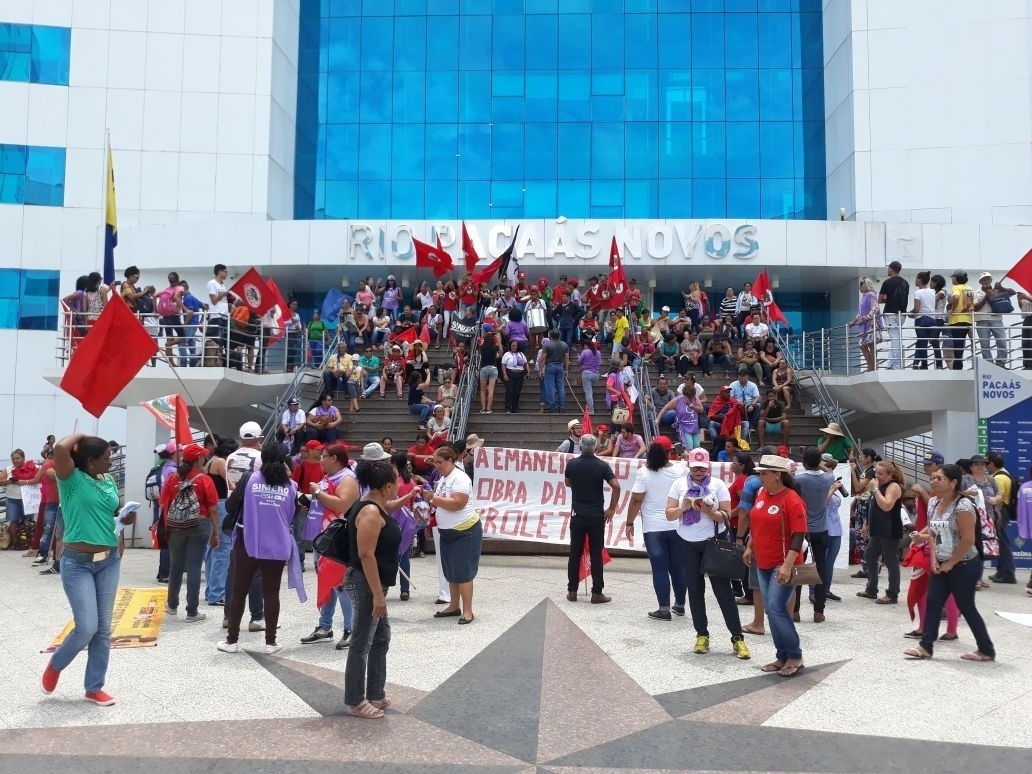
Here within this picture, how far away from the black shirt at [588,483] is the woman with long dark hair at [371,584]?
4682mm

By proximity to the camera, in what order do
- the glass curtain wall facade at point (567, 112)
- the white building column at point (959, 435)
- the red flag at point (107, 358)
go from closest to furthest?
the red flag at point (107, 358), the white building column at point (959, 435), the glass curtain wall facade at point (567, 112)

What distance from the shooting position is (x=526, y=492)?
15266 mm

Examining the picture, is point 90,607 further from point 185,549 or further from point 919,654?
point 919,654

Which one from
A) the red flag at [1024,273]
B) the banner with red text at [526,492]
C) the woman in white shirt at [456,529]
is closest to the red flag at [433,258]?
the banner with red text at [526,492]

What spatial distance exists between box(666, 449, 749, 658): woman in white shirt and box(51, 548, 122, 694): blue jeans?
197 inches

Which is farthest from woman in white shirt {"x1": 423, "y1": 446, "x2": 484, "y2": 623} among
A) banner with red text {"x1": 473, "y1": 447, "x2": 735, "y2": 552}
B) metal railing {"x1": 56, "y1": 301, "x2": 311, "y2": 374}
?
metal railing {"x1": 56, "y1": 301, "x2": 311, "y2": 374}

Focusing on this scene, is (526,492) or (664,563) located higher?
(526,492)

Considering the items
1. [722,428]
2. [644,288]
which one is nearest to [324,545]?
[722,428]

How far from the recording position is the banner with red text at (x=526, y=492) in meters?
15.1

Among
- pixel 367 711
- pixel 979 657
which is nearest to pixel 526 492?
pixel 979 657

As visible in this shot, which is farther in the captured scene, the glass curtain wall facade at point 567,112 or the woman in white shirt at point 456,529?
the glass curtain wall facade at point 567,112

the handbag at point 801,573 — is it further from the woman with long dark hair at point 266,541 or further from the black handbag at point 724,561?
the woman with long dark hair at point 266,541

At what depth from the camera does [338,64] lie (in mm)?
31672

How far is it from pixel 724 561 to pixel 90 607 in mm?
5231
